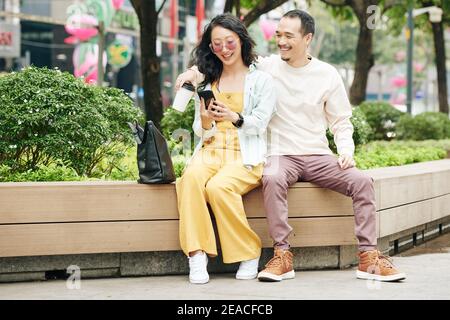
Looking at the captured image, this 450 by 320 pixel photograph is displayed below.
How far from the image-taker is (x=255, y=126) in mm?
6223

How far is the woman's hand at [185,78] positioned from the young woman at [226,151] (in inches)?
2.8

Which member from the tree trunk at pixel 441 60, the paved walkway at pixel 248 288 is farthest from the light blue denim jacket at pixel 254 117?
the tree trunk at pixel 441 60

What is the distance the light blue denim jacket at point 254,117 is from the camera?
6.25m

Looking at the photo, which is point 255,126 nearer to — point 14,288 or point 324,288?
point 324,288

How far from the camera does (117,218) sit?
20.5 feet

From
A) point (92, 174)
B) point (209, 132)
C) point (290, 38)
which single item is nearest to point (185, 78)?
point (209, 132)

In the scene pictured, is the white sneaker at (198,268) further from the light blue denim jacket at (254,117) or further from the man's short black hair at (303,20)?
the man's short black hair at (303,20)

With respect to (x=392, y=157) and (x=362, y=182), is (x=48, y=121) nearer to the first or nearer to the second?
(x=362, y=182)

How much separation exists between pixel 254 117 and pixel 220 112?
247 mm

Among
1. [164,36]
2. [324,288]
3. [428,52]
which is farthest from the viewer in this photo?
[428,52]

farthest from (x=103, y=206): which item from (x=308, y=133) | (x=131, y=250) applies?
(x=308, y=133)

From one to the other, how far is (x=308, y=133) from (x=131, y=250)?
1440 millimetres

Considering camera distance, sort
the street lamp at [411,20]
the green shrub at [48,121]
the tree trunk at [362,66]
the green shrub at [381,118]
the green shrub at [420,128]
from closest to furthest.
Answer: the green shrub at [48,121]
the green shrub at [420,128]
the green shrub at [381,118]
the tree trunk at [362,66]
the street lamp at [411,20]

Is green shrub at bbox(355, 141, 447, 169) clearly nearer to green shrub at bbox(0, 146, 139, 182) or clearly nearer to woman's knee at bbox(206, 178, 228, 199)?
green shrub at bbox(0, 146, 139, 182)
